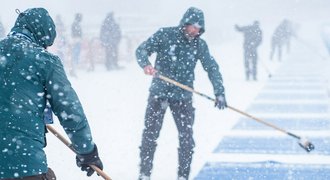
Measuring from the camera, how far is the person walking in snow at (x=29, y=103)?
2.79 meters

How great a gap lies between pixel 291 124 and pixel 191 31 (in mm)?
4370

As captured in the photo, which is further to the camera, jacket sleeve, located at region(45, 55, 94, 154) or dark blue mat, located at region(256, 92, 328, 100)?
dark blue mat, located at region(256, 92, 328, 100)

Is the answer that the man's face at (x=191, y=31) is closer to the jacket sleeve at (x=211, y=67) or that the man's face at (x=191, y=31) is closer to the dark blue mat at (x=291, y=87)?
the jacket sleeve at (x=211, y=67)

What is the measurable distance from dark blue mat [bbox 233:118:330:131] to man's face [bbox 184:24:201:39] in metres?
3.75

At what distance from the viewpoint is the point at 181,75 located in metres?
5.15

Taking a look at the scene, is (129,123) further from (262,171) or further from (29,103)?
(29,103)

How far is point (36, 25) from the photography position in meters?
2.95

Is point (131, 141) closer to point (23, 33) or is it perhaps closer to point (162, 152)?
point (162, 152)

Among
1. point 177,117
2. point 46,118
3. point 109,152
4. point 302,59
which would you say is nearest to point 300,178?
point 177,117

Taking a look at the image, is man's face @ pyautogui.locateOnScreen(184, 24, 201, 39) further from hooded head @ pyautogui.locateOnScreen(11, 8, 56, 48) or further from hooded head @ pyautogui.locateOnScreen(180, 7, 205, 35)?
hooded head @ pyautogui.locateOnScreen(11, 8, 56, 48)

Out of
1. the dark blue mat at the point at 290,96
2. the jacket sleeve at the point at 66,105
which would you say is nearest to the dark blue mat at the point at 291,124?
the dark blue mat at the point at 290,96

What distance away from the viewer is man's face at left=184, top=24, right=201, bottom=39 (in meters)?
4.97

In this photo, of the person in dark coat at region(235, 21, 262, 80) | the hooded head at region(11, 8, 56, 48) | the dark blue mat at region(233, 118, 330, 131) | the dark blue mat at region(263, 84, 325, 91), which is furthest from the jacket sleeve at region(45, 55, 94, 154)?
the person in dark coat at region(235, 21, 262, 80)

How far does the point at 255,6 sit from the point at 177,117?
8585 centimetres
